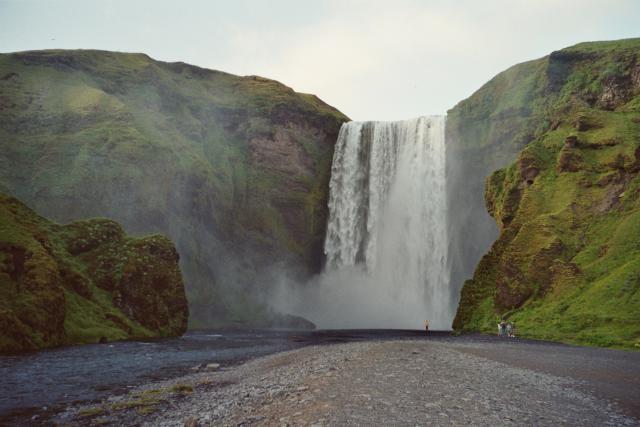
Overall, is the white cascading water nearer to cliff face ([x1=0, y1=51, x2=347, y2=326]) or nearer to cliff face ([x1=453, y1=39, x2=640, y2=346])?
cliff face ([x1=0, y1=51, x2=347, y2=326])

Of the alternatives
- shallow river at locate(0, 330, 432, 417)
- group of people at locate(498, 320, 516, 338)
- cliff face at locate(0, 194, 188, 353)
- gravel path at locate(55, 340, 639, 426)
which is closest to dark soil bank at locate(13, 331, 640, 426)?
gravel path at locate(55, 340, 639, 426)

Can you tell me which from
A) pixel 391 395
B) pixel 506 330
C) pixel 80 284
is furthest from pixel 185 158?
pixel 391 395

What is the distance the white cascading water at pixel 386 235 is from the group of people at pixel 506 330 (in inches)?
1217

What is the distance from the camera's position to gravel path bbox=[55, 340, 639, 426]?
10.6 m

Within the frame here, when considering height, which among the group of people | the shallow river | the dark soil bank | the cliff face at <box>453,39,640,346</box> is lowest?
Result: the shallow river

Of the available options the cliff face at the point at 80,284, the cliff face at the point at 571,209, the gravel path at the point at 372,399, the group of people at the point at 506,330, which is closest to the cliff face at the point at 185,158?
the cliff face at the point at 80,284

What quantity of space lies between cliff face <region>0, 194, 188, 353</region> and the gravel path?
57.9 feet

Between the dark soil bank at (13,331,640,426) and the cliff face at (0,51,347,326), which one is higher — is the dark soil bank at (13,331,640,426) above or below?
below

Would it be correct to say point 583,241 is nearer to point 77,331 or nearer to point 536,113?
point 536,113

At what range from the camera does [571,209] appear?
1921 inches

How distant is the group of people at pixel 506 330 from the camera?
4081 cm

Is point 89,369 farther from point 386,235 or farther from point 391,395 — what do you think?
point 386,235

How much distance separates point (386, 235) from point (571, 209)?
3678cm

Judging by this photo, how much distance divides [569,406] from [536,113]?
64.9m
